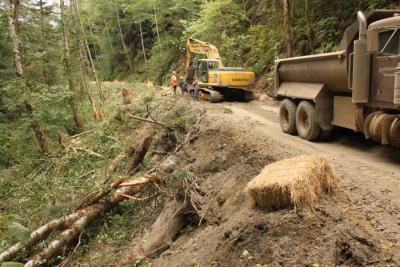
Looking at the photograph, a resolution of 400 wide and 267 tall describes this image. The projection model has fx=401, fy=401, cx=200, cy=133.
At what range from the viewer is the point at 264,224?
562 cm

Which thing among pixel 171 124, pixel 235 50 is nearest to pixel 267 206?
pixel 171 124

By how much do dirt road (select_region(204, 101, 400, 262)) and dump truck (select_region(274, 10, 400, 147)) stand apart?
588 millimetres

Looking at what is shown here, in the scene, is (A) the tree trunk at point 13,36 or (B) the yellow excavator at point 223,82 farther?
(B) the yellow excavator at point 223,82

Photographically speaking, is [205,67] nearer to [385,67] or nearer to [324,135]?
Result: [324,135]

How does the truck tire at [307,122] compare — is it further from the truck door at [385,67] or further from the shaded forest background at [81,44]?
the shaded forest background at [81,44]

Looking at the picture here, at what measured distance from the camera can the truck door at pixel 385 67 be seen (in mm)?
8156

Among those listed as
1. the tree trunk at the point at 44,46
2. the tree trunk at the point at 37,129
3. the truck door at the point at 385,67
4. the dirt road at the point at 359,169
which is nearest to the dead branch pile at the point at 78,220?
the dirt road at the point at 359,169

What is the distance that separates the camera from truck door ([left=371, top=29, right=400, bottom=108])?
8156mm

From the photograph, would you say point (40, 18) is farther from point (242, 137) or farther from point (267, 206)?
point (267, 206)

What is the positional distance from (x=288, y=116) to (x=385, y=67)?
438 centimetres

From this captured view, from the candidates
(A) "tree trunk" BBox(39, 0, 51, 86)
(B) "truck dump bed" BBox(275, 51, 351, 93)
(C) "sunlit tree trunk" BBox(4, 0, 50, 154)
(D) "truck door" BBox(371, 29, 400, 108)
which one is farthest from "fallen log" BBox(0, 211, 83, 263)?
(A) "tree trunk" BBox(39, 0, 51, 86)

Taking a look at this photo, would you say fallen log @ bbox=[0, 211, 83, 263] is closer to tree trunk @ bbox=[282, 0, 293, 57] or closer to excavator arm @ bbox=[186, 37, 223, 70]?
tree trunk @ bbox=[282, 0, 293, 57]

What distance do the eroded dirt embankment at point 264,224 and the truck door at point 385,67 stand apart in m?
1.55

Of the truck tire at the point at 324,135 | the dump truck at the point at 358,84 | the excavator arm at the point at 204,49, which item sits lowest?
the truck tire at the point at 324,135
